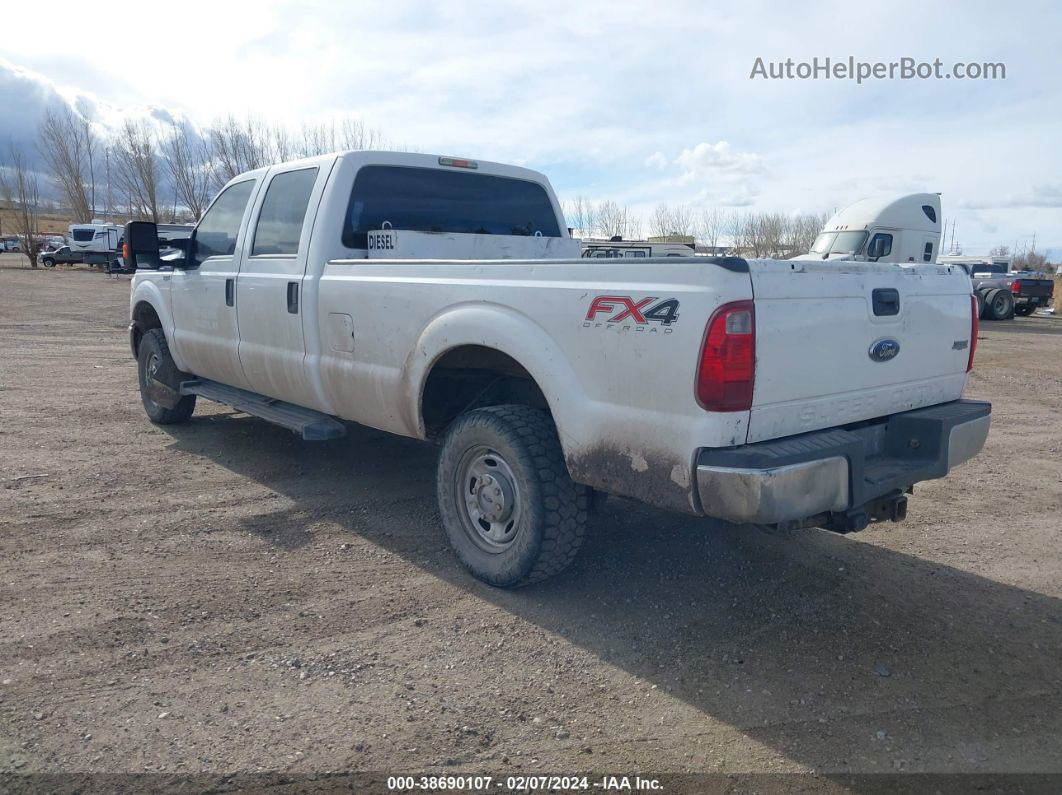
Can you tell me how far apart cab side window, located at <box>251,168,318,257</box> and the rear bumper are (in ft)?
10.7

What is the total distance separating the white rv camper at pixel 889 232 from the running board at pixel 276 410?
1332cm

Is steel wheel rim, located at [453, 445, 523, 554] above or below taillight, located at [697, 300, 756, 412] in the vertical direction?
below

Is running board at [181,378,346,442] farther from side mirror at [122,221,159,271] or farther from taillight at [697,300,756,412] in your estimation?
taillight at [697,300,756,412]

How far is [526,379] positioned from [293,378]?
5.73 ft

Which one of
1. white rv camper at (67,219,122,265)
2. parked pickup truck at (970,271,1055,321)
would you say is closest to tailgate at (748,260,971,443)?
parked pickup truck at (970,271,1055,321)

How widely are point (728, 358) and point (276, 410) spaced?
3491 mm

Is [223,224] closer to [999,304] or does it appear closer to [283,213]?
[283,213]

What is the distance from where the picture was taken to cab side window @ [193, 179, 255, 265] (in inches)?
233

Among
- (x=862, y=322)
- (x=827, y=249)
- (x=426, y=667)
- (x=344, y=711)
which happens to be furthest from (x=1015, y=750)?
(x=827, y=249)

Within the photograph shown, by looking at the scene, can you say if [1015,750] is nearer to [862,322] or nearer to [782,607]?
[782,607]

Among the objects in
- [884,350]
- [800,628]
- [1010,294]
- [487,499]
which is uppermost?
[884,350]

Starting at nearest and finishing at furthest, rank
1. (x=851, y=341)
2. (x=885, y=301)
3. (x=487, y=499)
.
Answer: (x=851, y=341) < (x=885, y=301) < (x=487, y=499)

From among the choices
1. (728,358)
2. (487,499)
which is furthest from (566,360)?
(487,499)

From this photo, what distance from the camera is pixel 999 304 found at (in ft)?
76.9
